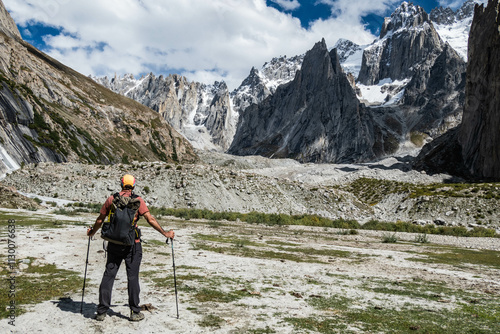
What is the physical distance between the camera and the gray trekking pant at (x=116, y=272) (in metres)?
7.52

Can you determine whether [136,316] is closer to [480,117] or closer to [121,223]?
[121,223]

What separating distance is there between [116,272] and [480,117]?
133 metres

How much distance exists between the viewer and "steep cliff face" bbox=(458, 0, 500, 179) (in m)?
102

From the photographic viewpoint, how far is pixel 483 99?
114 meters

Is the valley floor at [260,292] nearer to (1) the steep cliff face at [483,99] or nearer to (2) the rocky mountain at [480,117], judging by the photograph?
(2) the rocky mountain at [480,117]

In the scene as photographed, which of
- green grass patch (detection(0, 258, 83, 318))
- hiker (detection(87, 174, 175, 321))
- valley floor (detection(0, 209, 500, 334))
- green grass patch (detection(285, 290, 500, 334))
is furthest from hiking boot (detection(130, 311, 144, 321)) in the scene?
green grass patch (detection(285, 290, 500, 334))

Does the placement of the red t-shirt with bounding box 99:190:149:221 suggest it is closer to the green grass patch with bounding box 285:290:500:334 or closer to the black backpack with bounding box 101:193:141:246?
the black backpack with bounding box 101:193:141:246

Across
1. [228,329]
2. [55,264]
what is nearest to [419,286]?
[228,329]

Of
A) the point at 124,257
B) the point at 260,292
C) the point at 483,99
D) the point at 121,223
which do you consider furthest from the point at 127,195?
the point at 483,99

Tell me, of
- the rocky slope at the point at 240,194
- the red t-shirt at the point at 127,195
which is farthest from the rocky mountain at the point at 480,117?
the red t-shirt at the point at 127,195

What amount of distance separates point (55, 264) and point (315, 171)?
143844 mm

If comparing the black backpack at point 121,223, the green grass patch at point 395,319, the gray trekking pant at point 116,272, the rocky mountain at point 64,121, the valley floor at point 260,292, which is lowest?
the valley floor at point 260,292

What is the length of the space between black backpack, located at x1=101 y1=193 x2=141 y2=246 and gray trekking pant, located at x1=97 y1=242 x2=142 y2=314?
0.27 metres

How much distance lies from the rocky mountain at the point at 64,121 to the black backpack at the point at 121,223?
6518 centimetres
